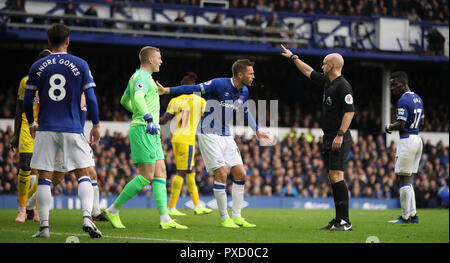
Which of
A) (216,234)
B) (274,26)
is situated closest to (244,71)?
(216,234)

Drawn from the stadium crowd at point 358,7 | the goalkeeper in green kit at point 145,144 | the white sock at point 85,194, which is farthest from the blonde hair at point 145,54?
the stadium crowd at point 358,7

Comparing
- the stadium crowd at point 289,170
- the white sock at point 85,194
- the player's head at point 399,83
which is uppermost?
the player's head at point 399,83

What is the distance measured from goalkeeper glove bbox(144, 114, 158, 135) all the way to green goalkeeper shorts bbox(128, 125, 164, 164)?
0.68 metres

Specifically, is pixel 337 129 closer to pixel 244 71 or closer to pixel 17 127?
pixel 244 71

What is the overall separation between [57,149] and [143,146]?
1484 millimetres

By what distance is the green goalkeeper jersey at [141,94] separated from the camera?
336 inches

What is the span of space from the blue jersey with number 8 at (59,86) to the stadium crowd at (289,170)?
1195 centimetres

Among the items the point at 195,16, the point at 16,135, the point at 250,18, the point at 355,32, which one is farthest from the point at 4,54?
the point at 16,135

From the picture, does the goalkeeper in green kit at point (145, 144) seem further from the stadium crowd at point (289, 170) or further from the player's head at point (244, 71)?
the stadium crowd at point (289, 170)

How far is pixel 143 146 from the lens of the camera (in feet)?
28.9

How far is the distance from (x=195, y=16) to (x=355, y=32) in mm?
7330

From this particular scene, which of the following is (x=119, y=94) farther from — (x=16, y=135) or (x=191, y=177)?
(x=16, y=135)

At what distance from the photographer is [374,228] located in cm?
1039

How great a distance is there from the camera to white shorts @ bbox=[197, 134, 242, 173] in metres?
9.88
